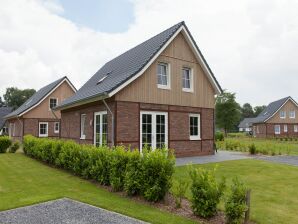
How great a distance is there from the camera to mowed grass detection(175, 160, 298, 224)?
6453mm

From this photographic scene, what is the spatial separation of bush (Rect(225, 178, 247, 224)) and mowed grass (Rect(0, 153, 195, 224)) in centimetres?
83

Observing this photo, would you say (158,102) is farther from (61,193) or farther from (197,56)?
(61,193)

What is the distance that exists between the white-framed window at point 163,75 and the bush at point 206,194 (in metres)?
9.73

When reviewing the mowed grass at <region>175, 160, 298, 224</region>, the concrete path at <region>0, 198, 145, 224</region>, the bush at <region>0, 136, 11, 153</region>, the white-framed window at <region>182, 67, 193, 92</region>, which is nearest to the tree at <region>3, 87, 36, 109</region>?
the bush at <region>0, 136, 11, 153</region>

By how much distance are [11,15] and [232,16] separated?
11023 millimetres

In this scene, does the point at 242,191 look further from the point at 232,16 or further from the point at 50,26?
the point at 50,26

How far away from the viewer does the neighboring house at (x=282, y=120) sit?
47.5 metres

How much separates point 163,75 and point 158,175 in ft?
30.5

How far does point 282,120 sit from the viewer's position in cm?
4803

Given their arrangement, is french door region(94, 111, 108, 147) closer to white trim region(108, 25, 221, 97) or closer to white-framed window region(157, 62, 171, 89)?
white trim region(108, 25, 221, 97)

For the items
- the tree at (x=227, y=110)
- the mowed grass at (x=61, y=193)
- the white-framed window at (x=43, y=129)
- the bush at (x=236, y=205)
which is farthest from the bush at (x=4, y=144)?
the tree at (x=227, y=110)

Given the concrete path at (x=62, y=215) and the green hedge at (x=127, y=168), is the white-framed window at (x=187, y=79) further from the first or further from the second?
the concrete path at (x=62, y=215)

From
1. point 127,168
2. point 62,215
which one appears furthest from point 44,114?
point 62,215

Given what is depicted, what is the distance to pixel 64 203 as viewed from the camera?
292 inches
